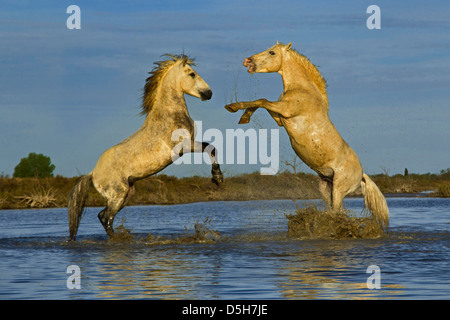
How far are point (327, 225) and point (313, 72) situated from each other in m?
2.76

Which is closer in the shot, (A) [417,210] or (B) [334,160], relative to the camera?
(B) [334,160]

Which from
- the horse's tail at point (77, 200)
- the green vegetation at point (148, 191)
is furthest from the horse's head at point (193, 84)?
the green vegetation at point (148, 191)

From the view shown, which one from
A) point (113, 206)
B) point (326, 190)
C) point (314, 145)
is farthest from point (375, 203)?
point (113, 206)

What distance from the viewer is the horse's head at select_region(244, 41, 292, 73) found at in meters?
11.7

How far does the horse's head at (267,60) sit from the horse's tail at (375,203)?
109 inches

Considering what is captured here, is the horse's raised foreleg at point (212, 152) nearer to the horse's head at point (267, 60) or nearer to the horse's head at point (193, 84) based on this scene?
the horse's head at point (193, 84)

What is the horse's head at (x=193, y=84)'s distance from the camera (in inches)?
449

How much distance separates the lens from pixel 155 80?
11.7 meters
